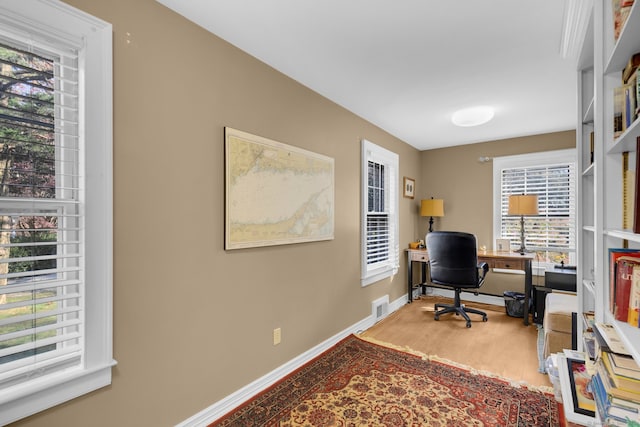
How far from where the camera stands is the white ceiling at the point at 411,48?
174 cm

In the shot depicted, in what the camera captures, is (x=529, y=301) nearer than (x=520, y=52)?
No

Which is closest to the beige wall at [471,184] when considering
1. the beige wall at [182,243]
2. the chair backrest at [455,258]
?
the chair backrest at [455,258]

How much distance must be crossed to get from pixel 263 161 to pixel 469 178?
12.1 feet

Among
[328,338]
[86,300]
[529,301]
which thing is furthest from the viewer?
[529,301]

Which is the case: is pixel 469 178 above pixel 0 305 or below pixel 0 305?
above

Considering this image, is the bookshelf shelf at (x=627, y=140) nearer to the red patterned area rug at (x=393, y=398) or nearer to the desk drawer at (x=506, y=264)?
the red patterned area rug at (x=393, y=398)

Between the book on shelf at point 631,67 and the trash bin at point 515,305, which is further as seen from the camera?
the trash bin at point 515,305

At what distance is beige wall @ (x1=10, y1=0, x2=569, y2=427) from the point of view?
1.51m

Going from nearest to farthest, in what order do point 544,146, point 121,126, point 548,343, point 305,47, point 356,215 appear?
point 121,126
point 305,47
point 548,343
point 356,215
point 544,146

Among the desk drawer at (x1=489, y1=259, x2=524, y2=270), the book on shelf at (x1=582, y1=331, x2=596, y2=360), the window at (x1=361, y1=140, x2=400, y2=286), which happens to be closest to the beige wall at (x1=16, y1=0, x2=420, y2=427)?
the window at (x1=361, y1=140, x2=400, y2=286)

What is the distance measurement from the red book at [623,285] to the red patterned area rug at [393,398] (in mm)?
1221

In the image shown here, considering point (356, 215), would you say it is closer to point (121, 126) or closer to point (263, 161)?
point (263, 161)

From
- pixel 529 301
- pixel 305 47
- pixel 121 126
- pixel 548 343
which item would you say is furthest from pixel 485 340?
pixel 121 126

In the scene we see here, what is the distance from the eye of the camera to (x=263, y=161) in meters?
2.25
